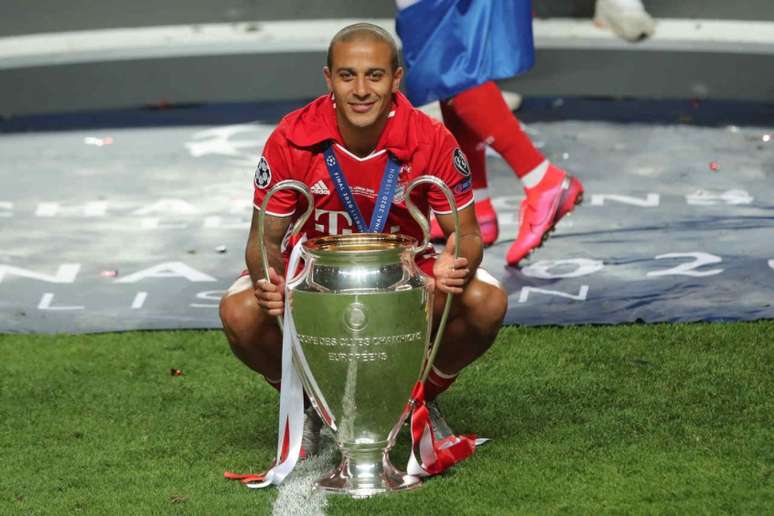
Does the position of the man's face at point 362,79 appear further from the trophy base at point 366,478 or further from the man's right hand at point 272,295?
the trophy base at point 366,478

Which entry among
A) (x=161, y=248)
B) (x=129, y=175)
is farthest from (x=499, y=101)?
(x=129, y=175)

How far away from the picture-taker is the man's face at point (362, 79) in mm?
3162

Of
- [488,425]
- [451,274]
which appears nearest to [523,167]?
[488,425]

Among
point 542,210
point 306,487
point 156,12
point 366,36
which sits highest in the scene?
point 366,36

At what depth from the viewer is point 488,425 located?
11.6 feet

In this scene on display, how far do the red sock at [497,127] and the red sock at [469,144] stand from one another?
0.15 ft

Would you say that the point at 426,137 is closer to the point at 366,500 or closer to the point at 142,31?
the point at 366,500

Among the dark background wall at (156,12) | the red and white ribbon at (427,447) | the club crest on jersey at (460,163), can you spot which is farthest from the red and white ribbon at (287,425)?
the dark background wall at (156,12)

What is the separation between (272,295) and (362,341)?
22 cm

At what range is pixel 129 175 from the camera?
22.5 ft

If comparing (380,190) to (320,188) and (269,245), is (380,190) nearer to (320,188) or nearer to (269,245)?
(320,188)

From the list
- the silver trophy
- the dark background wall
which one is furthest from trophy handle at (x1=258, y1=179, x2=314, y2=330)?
the dark background wall

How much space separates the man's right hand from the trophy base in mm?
323

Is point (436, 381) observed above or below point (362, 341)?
below
